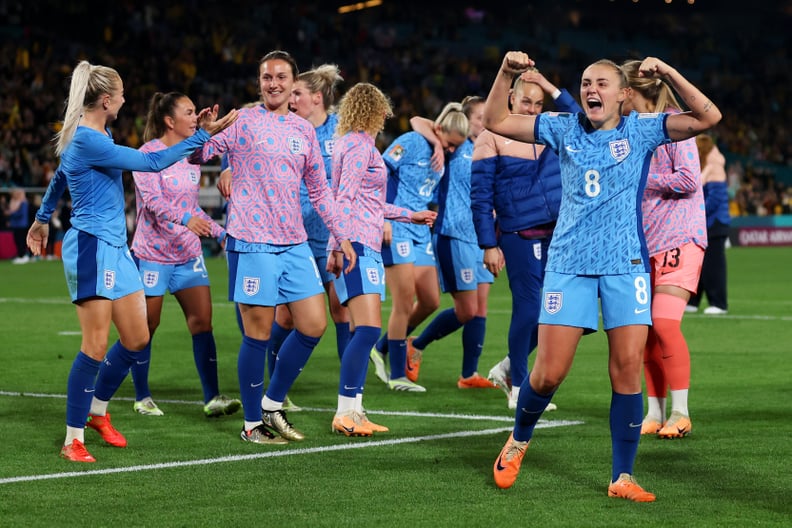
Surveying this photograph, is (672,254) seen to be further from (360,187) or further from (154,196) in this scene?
(154,196)

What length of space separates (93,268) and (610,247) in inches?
109

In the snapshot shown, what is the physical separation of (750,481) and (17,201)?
2374cm

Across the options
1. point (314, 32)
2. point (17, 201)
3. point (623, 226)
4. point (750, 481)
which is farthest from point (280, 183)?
point (314, 32)

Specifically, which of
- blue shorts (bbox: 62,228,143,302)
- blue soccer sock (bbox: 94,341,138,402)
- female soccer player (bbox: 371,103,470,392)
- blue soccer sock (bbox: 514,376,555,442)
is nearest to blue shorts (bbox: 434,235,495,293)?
female soccer player (bbox: 371,103,470,392)

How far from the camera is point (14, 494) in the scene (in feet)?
20.2

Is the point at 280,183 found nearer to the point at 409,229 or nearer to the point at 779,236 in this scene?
the point at 409,229

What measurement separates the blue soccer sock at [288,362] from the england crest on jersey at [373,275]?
0.52m

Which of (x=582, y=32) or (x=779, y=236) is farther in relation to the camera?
(x=582, y=32)

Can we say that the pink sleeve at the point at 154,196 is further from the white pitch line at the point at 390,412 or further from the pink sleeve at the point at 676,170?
the pink sleeve at the point at 676,170

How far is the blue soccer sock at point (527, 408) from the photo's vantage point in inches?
247

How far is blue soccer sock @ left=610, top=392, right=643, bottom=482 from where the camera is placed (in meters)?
6.11

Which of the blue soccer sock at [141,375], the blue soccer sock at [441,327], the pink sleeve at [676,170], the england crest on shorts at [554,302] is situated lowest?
the blue soccer sock at [141,375]

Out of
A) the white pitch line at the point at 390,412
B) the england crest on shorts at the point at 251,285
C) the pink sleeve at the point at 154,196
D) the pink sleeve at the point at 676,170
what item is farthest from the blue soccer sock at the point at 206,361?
the pink sleeve at the point at 676,170

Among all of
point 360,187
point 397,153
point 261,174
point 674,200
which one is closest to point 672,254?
point 674,200
